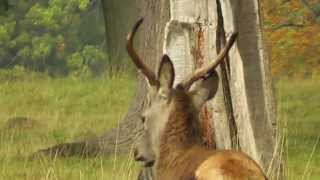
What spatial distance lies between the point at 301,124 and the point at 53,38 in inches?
1143

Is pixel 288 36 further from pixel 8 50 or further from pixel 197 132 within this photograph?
pixel 8 50

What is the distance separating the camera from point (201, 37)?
293 inches

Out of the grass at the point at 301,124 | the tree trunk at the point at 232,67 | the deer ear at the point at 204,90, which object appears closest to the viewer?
the deer ear at the point at 204,90

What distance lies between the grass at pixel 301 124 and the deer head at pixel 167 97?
2854mm

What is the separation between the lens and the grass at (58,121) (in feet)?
34.5

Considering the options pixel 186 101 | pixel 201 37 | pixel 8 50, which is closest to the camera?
pixel 186 101

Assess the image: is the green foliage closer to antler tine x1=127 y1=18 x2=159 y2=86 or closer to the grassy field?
the grassy field

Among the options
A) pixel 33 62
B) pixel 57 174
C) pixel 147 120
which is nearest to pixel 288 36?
pixel 57 174

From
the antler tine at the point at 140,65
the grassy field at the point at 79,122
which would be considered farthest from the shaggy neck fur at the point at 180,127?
the grassy field at the point at 79,122

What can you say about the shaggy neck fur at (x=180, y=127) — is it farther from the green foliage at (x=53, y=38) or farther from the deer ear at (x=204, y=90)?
the green foliage at (x=53, y=38)

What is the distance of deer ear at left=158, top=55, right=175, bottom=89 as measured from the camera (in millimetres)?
6355

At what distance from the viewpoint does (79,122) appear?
575 inches

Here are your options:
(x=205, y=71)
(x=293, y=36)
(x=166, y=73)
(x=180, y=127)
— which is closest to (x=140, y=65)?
(x=166, y=73)

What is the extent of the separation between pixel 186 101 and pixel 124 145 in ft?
17.8
